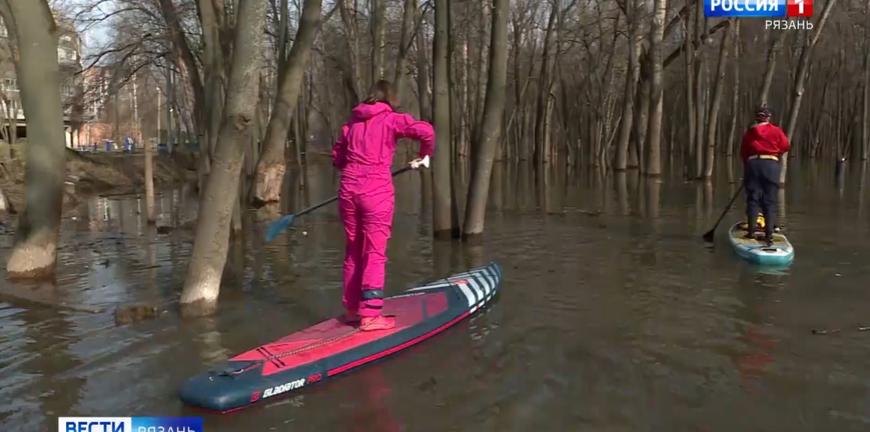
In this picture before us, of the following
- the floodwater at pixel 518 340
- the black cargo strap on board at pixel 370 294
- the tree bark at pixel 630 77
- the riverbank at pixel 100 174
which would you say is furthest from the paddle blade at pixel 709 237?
the tree bark at pixel 630 77

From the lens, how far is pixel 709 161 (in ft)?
93.6

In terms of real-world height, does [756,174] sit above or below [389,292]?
above

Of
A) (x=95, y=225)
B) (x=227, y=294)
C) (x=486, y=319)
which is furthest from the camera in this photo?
(x=95, y=225)

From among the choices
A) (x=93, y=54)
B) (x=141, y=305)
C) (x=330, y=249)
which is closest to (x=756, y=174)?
(x=330, y=249)

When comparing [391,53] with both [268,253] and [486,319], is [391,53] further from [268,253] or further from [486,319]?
[486,319]

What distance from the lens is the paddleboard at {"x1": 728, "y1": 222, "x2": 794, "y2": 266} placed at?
9.85 meters

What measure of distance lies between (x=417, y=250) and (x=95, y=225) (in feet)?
31.0

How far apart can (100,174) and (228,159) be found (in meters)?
28.0

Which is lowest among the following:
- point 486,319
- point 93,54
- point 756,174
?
point 486,319

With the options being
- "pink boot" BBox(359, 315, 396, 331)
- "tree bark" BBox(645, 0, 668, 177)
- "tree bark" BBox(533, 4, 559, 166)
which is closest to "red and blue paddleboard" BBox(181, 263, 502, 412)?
"pink boot" BBox(359, 315, 396, 331)

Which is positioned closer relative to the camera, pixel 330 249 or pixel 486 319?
pixel 486 319

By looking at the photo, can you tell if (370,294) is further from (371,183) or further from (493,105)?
(493,105)

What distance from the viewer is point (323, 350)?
5.63m

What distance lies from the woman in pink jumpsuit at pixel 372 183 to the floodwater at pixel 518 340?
1.77 ft
